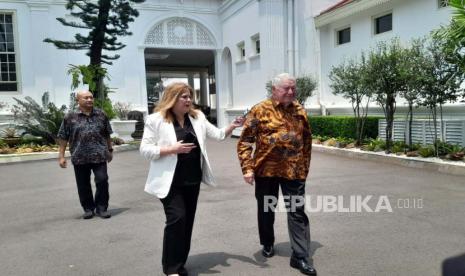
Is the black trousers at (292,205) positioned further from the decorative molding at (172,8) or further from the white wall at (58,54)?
the decorative molding at (172,8)

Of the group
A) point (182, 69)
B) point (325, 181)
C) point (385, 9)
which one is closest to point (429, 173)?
point (325, 181)

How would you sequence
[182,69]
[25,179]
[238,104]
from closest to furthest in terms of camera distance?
[25,179]
[238,104]
[182,69]

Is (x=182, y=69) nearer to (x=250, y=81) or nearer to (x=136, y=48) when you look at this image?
(x=136, y=48)

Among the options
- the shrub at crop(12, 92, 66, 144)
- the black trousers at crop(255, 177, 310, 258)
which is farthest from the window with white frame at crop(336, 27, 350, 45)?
the black trousers at crop(255, 177, 310, 258)

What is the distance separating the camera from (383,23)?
13.9m

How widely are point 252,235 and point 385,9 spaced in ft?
35.9

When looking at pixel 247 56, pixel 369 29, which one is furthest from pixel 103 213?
pixel 247 56

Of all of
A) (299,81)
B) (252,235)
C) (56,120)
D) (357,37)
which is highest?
(357,37)

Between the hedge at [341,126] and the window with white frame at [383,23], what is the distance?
3145mm

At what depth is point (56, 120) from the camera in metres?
14.9

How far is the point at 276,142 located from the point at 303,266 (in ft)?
3.57

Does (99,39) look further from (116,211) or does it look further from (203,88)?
(203,88)

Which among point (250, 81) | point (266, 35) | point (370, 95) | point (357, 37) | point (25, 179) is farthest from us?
point (250, 81)

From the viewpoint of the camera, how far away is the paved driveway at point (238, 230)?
4020 mm
